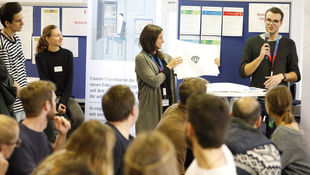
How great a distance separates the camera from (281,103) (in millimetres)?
2947

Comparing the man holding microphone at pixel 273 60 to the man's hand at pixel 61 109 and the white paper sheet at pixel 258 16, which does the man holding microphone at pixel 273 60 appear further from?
the man's hand at pixel 61 109

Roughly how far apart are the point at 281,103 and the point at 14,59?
2.61 m

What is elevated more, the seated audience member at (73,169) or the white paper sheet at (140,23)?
the white paper sheet at (140,23)

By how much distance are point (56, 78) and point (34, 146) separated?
8.47ft

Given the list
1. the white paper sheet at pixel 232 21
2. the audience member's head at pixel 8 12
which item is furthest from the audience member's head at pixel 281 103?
the white paper sheet at pixel 232 21

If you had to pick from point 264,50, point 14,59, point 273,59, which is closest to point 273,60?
point 273,59

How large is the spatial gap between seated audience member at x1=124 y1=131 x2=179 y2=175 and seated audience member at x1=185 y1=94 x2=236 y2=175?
1.97 ft

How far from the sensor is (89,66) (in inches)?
234

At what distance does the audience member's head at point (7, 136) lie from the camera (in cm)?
214

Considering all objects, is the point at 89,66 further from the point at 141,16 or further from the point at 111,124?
the point at 111,124

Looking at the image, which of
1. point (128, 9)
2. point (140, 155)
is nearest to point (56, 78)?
point (128, 9)

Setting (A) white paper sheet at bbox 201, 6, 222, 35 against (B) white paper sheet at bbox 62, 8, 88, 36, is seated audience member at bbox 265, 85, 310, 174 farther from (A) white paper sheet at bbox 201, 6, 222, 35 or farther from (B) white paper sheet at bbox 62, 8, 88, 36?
(B) white paper sheet at bbox 62, 8, 88, 36

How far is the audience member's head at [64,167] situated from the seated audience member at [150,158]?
129mm

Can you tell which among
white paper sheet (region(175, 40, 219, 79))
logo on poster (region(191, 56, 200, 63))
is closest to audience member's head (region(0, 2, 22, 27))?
white paper sheet (region(175, 40, 219, 79))
